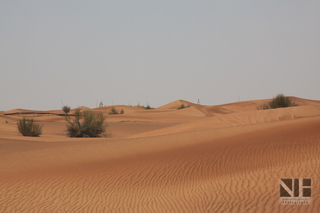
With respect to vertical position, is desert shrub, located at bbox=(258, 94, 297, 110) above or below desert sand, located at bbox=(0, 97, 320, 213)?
above

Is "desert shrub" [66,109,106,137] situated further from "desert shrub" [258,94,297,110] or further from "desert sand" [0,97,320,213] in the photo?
"desert shrub" [258,94,297,110]

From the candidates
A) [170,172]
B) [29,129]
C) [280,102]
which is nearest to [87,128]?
[29,129]

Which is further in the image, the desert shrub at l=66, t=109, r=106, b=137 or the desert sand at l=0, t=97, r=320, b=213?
the desert shrub at l=66, t=109, r=106, b=137

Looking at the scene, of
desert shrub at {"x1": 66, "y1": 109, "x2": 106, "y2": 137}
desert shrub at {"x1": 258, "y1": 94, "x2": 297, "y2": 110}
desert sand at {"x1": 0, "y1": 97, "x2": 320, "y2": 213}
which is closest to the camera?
desert sand at {"x1": 0, "y1": 97, "x2": 320, "y2": 213}

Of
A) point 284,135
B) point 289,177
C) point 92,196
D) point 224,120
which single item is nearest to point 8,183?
point 92,196

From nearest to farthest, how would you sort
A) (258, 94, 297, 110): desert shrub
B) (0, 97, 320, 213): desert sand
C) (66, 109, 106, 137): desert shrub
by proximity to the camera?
(0, 97, 320, 213): desert sand < (66, 109, 106, 137): desert shrub < (258, 94, 297, 110): desert shrub

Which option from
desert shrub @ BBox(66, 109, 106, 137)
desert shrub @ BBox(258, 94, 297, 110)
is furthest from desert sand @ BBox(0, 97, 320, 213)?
desert shrub @ BBox(258, 94, 297, 110)

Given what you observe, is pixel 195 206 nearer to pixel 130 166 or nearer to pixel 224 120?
pixel 130 166

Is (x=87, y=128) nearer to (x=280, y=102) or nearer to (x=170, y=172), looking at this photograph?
(x=170, y=172)

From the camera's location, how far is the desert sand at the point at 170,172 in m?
6.78

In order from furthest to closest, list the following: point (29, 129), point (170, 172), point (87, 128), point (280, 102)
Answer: point (280, 102), point (29, 129), point (87, 128), point (170, 172)

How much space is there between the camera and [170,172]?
8.78 metres

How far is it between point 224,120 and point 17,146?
10128mm

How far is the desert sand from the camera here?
22.2 feet
